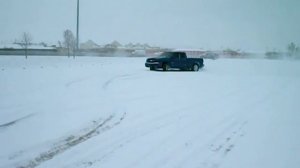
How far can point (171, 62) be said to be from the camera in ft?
84.6

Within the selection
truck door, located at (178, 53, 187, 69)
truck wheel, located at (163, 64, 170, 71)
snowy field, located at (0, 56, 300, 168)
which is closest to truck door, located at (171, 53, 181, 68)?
truck door, located at (178, 53, 187, 69)

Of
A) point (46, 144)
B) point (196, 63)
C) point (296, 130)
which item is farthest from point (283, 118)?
point (196, 63)

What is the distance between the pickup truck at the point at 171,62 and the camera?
25.6 m

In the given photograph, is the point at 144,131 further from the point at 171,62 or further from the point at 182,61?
the point at 182,61

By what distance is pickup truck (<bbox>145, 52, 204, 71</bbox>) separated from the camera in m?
25.6

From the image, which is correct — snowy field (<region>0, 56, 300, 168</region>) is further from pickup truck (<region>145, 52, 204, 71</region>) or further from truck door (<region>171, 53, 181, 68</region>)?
truck door (<region>171, 53, 181, 68</region>)

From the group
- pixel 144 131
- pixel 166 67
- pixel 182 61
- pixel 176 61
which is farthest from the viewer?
pixel 182 61

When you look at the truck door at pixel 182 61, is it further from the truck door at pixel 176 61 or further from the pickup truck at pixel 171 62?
the truck door at pixel 176 61

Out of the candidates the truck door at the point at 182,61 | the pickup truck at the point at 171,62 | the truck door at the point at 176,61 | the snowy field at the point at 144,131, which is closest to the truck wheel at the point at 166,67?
the pickup truck at the point at 171,62

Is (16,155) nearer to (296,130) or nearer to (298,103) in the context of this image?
(296,130)

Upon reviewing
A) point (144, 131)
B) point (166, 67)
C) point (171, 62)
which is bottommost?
point (144, 131)

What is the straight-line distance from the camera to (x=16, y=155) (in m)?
5.49

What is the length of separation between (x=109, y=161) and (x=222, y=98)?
306 inches

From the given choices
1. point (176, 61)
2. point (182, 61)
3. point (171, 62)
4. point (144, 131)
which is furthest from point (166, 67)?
point (144, 131)
